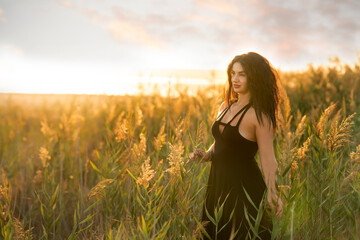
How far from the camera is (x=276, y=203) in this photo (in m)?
1.78

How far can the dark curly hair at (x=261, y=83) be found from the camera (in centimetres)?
208

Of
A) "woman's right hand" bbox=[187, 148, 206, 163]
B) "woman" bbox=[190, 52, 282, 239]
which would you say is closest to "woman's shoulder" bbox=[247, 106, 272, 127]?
"woman" bbox=[190, 52, 282, 239]

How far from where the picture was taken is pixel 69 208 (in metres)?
3.71

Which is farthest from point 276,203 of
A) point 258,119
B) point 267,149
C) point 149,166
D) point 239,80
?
point 239,80

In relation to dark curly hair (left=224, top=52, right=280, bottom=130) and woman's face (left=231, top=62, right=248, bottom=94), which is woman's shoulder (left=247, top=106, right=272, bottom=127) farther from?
woman's face (left=231, top=62, right=248, bottom=94)

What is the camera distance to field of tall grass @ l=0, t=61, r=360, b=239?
1.96 meters

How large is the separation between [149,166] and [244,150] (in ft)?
2.19

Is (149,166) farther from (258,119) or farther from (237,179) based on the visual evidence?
(258,119)

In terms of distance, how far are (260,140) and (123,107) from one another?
3964mm

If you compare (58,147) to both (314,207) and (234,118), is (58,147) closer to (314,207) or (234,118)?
(234,118)

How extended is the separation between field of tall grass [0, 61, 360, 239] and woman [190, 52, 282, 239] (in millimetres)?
129

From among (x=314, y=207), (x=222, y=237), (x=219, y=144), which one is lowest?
(x=222, y=237)

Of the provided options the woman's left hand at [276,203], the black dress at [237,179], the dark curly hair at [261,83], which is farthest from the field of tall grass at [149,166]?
the dark curly hair at [261,83]

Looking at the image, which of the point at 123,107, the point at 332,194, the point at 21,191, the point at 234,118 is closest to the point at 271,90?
the point at 234,118
